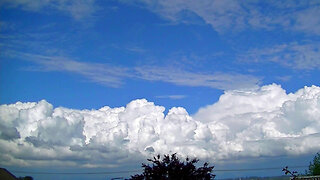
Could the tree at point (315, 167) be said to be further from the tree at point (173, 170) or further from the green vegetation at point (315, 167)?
the tree at point (173, 170)

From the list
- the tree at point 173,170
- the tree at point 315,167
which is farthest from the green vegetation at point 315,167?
the tree at point 173,170

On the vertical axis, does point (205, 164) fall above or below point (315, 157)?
below

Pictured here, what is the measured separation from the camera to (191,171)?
86.6 ft

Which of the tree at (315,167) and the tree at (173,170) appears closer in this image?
A: the tree at (173,170)

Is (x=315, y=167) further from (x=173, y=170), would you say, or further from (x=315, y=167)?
(x=173, y=170)

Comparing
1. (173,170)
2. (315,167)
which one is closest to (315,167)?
(315,167)

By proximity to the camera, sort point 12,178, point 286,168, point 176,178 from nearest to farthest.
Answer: point 286,168 → point 176,178 → point 12,178

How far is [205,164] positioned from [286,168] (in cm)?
1417

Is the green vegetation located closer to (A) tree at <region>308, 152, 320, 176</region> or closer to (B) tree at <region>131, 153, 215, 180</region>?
(A) tree at <region>308, 152, 320, 176</region>

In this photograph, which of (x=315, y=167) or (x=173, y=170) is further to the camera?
(x=315, y=167)

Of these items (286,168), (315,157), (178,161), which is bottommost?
(286,168)

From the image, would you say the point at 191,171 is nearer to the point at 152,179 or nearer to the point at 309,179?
the point at 152,179

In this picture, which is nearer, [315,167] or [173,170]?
[173,170]

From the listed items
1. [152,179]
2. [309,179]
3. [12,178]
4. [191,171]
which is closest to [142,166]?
[152,179]
